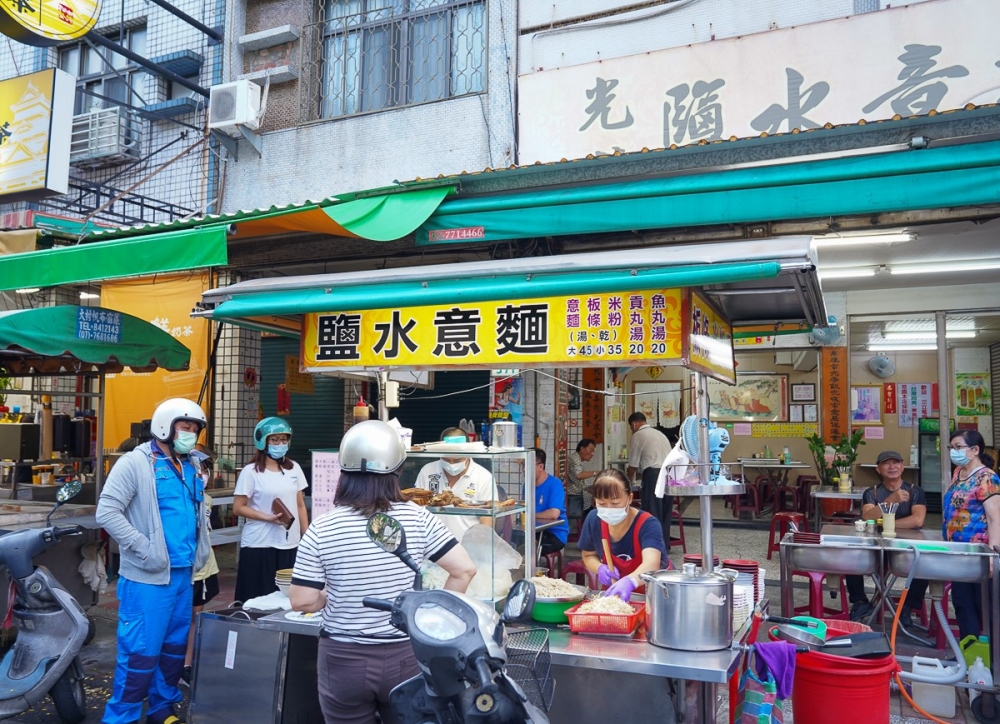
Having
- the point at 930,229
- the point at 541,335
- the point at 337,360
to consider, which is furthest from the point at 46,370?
the point at 930,229

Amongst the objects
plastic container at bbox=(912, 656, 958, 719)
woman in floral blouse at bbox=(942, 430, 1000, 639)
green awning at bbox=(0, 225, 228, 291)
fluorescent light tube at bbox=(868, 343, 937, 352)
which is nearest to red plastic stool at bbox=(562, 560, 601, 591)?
plastic container at bbox=(912, 656, 958, 719)

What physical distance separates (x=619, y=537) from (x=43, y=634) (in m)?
3.68

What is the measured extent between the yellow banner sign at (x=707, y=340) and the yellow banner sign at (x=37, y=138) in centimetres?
773

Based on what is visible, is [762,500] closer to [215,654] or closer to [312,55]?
[312,55]

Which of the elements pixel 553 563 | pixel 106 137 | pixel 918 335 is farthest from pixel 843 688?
pixel 106 137

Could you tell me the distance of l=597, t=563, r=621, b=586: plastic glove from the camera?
4.84 meters

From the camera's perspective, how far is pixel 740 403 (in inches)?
637

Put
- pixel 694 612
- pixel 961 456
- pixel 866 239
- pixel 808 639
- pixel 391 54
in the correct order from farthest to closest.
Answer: pixel 391 54 → pixel 866 239 → pixel 961 456 → pixel 808 639 → pixel 694 612

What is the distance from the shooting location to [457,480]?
199 inches

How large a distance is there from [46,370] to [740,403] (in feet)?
40.9

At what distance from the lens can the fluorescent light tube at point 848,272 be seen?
8991 millimetres

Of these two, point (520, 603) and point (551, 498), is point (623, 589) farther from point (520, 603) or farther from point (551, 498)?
point (551, 498)

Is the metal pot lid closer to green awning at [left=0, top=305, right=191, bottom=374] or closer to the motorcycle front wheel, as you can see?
the motorcycle front wheel

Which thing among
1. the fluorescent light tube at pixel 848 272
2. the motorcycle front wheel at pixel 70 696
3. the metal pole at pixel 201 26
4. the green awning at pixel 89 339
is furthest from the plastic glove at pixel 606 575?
the metal pole at pixel 201 26
